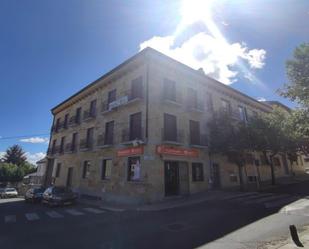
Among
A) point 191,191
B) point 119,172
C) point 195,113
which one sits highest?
point 195,113

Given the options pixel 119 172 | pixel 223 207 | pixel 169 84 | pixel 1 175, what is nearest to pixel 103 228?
pixel 223 207

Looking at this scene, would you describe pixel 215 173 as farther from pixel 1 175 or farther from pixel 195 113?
pixel 1 175

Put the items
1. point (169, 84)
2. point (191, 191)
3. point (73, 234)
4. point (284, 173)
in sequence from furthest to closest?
point (284, 173) → point (169, 84) → point (191, 191) → point (73, 234)

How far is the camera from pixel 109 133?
731 inches

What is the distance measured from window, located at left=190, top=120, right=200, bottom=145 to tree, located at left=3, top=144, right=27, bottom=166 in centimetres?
5775

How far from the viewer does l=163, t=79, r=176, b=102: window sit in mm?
16422

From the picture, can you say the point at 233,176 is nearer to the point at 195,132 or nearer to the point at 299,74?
the point at 195,132

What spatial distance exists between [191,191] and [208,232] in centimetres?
909

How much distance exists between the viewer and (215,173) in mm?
18750

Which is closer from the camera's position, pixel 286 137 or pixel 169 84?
pixel 169 84

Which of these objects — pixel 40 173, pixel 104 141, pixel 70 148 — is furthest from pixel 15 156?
pixel 104 141

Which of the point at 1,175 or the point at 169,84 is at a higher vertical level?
the point at 169,84

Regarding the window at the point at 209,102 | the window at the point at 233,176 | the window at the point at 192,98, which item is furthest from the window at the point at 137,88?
the window at the point at 233,176

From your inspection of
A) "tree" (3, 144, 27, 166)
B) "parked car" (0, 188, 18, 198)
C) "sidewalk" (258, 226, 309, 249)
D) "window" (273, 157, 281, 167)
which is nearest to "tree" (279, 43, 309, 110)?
"sidewalk" (258, 226, 309, 249)
